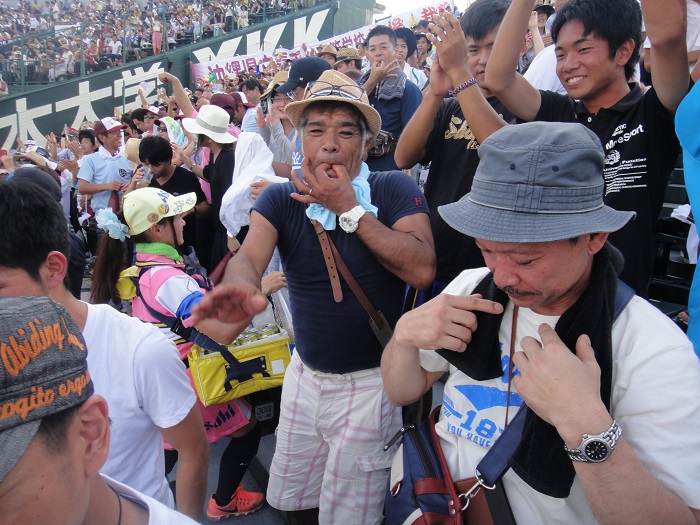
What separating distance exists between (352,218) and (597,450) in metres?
1.17

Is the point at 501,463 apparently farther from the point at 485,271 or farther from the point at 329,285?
the point at 329,285

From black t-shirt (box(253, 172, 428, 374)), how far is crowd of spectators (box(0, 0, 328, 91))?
17568 mm

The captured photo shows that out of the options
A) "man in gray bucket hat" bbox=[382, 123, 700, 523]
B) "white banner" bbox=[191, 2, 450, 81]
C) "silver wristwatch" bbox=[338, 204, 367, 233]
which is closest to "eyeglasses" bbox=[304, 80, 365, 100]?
"silver wristwatch" bbox=[338, 204, 367, 233]

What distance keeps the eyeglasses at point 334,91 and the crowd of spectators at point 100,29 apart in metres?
17.4

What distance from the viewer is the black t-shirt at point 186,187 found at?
5.11 m

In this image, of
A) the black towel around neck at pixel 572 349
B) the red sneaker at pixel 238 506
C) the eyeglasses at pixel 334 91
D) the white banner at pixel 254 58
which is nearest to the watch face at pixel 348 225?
the eyeglasses at pixel 334 91

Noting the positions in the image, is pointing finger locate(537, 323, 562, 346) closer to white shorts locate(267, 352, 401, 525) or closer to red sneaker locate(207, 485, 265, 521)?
white shorts locate(267, 352, 401, 525)

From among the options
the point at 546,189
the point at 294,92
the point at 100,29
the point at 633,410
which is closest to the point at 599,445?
the point at 633,410

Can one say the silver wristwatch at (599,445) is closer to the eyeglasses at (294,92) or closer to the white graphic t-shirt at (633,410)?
the white graphic t-shirt at (633,410)

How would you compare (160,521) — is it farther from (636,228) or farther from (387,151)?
(387,151)

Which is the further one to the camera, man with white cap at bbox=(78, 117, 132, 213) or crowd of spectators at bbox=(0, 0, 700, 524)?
man with white cap at bbox=(78, 117, 132, 213)

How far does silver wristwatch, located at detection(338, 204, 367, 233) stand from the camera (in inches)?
79.5

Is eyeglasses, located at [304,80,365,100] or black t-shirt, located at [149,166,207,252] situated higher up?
eyeglasses, located at [304,80,365,100]

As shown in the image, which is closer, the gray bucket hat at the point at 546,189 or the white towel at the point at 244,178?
the gray bucket hat at the point at 546,189
